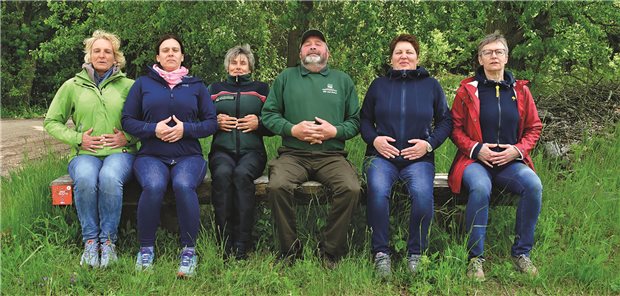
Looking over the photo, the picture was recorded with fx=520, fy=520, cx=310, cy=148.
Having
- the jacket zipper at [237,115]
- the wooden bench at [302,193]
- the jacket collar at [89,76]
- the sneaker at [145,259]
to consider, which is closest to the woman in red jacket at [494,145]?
the wooden bench at [302,193]

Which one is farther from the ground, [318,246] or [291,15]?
[291,15]

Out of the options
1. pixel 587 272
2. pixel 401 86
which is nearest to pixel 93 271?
pixel 401 86

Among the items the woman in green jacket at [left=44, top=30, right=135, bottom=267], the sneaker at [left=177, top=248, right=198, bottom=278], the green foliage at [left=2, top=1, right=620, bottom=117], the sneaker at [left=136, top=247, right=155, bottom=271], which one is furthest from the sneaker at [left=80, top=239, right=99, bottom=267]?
the green foliage at [left=2, top=1, right=620, bottom=117]

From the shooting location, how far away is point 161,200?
3.69m

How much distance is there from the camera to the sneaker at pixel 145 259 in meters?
3.54

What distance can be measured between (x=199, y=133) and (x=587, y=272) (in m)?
2.88

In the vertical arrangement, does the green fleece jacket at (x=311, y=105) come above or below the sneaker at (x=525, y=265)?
above

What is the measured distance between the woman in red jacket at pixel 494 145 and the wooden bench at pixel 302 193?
0.36 ft

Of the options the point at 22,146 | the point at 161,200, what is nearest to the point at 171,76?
the point at 161,200

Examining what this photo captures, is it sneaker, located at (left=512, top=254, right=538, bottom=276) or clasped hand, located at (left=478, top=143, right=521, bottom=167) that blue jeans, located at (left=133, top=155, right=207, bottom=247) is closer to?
clasped hand, located at (left=478, top=143, right=521, bottom=167)

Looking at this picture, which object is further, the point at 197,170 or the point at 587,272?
the point at 197,170

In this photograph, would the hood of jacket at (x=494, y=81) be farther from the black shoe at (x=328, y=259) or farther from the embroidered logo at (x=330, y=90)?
the black shoe at (x=328, y=259)

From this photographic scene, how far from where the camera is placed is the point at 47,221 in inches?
155

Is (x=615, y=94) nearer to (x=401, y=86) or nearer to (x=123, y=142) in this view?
(x=401, y=86)
